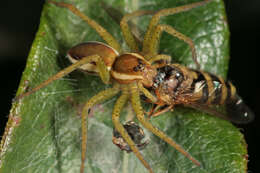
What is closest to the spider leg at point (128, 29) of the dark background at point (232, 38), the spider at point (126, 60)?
the spider at point (126, 60)

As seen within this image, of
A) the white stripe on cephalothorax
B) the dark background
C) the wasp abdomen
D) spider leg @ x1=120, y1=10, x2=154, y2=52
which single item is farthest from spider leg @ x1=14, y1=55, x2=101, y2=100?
the dark background

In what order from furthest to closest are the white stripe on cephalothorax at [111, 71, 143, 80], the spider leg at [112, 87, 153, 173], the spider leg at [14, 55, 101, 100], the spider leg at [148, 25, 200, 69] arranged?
the white stripe on cephalothorax at [111, 71, 143, 80], the spider leg at [148, 25, 200, 69], the spider leg at [112, 87, 153, 173], the spider leg at [14, 55, 101, 100]

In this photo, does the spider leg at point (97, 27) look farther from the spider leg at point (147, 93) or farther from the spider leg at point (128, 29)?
the spider leg at point (147, 93)

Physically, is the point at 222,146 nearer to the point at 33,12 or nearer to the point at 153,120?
the point at 153,120

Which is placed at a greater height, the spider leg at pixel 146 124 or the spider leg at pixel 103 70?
the spider leg at pixel 103 70

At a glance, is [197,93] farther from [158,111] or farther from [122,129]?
[122,129]

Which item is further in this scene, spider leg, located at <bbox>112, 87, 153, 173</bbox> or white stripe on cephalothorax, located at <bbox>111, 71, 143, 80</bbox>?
white stripe on cephalothorax, located at <bbox>111, 71, 143, 80</bbox>

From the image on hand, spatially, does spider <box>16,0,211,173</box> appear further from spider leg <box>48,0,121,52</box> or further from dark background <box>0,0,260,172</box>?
dark background <box>0,0,260,172</box>
